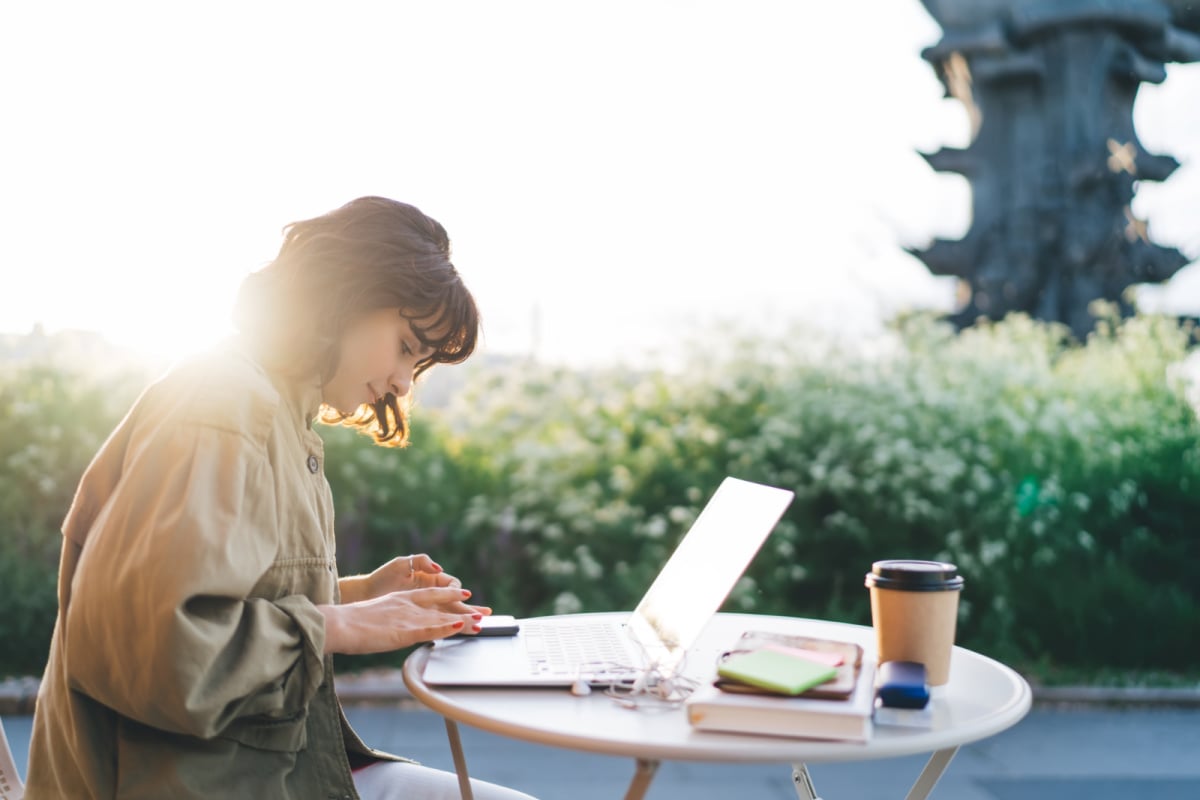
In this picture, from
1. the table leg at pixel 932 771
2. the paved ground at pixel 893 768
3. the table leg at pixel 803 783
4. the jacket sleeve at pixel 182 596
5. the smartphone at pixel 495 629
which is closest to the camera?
the jacket sleeve at pixel 182 596

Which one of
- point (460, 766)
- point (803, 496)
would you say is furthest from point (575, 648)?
point (803, 496)

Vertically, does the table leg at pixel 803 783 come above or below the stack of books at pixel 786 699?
below

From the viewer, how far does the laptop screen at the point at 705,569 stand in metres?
1.48

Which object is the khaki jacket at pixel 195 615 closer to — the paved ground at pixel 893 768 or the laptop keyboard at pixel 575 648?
the laptop keyboard at pixel 575 648

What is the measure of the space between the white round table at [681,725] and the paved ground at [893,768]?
2027mm

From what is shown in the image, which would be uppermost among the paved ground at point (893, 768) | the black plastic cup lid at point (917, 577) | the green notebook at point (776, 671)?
the black plastic cup lid at point (917, 577)

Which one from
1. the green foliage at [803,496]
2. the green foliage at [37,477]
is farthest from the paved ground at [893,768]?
the green foliage at [803,496]

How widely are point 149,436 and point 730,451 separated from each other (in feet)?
13.1

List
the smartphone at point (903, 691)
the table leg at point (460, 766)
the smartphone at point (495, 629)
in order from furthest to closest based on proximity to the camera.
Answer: the smartphone at point (495, 629) → the table leg at point (460, 766) → the smartphone at point (903, 691)

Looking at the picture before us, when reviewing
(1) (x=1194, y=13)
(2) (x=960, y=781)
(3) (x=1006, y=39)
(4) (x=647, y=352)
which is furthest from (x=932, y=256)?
(2) (x=960, y=781)

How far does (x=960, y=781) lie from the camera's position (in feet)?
12.0

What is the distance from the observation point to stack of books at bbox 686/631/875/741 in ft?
4.16

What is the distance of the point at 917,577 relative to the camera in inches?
58.0

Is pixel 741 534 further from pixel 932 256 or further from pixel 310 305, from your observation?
pixel 932 256
